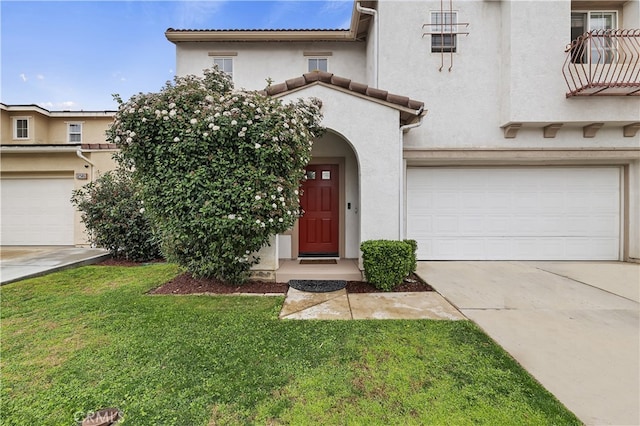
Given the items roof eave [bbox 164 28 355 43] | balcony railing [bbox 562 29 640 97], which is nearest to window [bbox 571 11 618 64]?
balcony railing [bbox 562 29 640 97]

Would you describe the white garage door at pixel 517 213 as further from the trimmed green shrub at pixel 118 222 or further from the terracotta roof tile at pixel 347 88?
the trimmed green shrub at pixel 118 222

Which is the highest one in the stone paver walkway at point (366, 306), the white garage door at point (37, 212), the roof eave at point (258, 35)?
the roof eave at point (258, 35)

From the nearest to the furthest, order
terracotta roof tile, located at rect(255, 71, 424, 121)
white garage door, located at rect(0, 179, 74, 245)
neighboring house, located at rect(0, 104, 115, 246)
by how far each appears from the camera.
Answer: terracotta roof tile, located at rect(255, 71, 424, 121)
neighboring house, located at rect(0, 104, 115, 246)
white garage door, located at rect(0, 179, 74, 245)

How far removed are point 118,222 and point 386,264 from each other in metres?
7.19

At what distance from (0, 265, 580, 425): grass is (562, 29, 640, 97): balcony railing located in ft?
22.9

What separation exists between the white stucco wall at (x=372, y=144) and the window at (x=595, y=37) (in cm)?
528

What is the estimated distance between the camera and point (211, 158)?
4.58 m

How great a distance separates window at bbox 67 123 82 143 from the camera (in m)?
12.6

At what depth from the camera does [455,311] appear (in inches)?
165

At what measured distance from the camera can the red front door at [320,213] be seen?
23.6ft

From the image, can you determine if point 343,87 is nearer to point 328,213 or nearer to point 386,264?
point 328,213

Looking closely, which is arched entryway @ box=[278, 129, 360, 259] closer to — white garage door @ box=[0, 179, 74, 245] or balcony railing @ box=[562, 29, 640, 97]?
balcony railing @ box=[562, 29, 640, 97]

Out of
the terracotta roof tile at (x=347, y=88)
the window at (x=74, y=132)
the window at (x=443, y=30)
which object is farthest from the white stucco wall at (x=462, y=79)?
the window at (x=74, y=132)

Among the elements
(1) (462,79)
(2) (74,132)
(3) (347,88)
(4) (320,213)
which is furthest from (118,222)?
(1) (462,79)
